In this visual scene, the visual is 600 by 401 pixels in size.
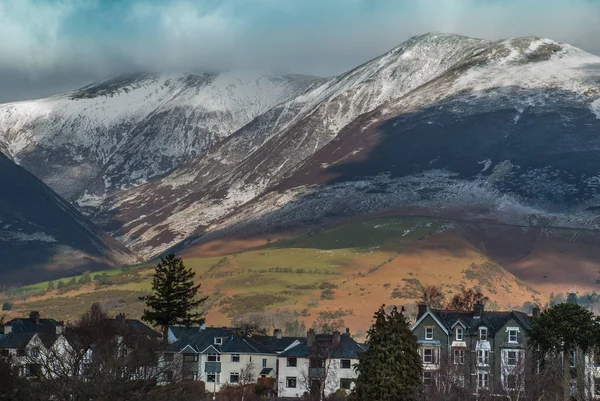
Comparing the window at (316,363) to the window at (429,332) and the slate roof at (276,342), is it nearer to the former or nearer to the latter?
the slate roof at (276,342)

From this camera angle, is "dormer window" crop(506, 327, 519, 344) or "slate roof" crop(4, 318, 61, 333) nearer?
"dormer window" crop(506, 327, 519, 344)

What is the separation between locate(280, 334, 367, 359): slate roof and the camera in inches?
5202

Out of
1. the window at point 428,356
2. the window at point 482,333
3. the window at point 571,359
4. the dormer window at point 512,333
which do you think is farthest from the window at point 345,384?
the window at point 571,359

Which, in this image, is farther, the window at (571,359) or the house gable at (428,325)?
the house gable at (428,325)

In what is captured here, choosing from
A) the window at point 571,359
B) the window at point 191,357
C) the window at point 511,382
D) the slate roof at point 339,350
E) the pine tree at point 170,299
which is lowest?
the window at point 511,382

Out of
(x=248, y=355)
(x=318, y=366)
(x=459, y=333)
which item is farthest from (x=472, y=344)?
(x=248, y=355)

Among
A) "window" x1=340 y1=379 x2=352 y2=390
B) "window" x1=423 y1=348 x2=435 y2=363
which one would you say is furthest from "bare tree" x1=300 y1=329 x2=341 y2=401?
"window" x1=423 y1=348 x2=435 y2=363

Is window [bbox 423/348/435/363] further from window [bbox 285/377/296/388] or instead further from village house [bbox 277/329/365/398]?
window [bbox 285/377/296/388]

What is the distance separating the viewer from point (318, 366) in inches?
5207

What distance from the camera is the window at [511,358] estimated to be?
118m

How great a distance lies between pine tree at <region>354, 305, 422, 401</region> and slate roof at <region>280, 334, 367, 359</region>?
31776 millimetres

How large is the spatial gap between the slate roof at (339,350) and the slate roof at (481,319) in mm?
10794

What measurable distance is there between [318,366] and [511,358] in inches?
890

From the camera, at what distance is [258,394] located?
415 ft
